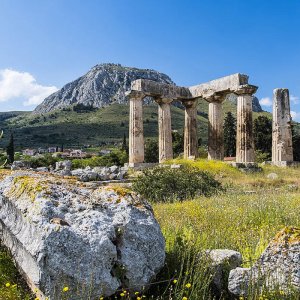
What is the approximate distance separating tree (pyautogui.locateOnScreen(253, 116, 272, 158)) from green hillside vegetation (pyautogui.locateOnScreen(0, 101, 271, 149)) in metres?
58.7

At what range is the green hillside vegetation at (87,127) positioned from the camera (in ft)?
427

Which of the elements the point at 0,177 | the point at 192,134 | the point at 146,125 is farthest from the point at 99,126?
the point at 0,177

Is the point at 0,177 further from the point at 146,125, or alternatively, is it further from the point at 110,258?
the point at 146,125

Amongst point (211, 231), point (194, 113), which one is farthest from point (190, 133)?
point (211, 231)

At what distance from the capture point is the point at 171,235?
15.8ft

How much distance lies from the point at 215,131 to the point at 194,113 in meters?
3.04

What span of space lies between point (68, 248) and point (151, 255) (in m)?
0.81

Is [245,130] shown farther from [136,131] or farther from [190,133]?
[136,131]

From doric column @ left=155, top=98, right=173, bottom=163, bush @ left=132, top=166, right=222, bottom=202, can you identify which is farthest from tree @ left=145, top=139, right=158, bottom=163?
bush @ left=132, top=166, right=222, bottom=202

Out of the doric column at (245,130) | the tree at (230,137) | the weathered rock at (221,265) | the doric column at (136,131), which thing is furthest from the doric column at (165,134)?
the tree at (230,137)

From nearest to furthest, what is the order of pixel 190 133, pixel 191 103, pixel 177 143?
pixel 191 103 < pixel 190 133 < pixel 177 143

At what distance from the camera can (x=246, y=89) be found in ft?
78.4

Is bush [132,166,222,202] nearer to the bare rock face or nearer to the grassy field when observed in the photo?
the grassy field

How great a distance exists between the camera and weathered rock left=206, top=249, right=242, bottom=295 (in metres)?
3.58
